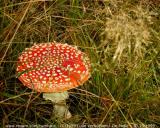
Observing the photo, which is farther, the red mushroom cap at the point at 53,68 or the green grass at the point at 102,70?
the green grass at the point at 102,70

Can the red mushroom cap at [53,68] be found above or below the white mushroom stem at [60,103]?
above

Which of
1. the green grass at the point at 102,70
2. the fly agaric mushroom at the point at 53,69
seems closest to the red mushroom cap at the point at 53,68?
the fly agaric mushroom at the point at 53,69

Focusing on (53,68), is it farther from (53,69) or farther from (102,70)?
(102,70)

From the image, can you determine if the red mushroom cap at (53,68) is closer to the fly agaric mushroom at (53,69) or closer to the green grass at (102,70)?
the fly agaric mushroom at (53,69)

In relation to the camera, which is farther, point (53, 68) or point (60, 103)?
point (60, 103)

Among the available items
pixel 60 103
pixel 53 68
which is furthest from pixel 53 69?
pixel 60 103

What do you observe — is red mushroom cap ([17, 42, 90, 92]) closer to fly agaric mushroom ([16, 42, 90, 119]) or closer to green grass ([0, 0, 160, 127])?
fly agaric mushroom ([16, 42, 90, 119])

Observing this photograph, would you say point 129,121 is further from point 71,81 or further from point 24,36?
point 24,36
